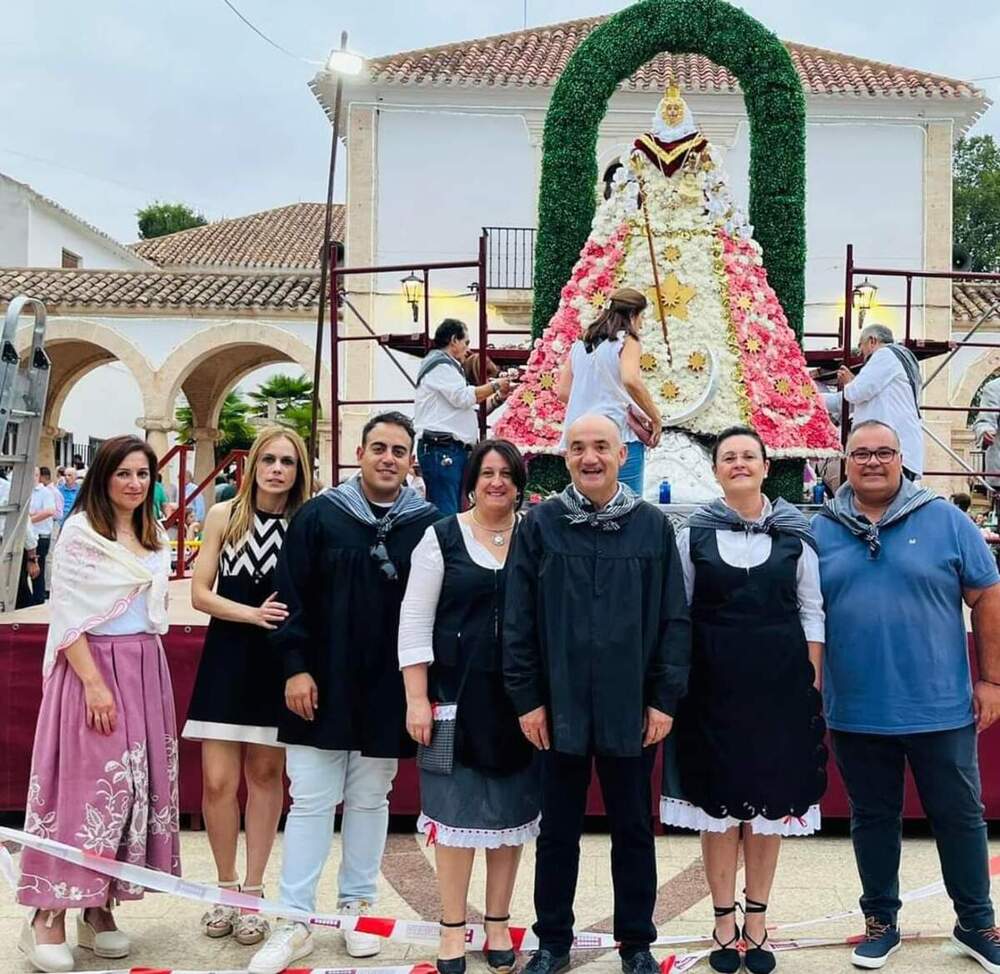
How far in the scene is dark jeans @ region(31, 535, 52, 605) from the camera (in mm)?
10242

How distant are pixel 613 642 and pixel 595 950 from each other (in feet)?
3.58

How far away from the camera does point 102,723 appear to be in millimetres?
3303

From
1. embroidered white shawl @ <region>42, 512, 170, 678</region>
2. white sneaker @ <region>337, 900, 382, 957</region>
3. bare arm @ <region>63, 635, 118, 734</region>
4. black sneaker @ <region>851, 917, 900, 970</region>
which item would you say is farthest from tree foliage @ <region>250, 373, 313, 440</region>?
black sneaker @ <region>851, 917, 900, 970</region>

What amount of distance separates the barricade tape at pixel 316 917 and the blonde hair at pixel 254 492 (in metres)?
1.01

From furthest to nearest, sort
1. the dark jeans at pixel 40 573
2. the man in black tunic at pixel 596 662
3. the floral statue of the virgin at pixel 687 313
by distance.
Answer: the dark jeans at pixel 40 573 → the floral statue of the virgin at pixel 687 313 → the man in black tunic at pixel 596 662

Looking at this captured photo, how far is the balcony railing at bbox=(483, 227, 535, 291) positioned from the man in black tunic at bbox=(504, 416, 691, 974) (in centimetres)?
1623

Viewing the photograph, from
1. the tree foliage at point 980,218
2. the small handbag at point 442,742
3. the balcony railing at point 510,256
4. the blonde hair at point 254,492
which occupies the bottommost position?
the small handbag at point 442,742

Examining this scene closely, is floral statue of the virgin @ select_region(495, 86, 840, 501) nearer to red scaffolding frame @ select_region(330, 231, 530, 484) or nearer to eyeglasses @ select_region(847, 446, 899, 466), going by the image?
red scaffolding frame @ select_region(330, 231, 530, 484)

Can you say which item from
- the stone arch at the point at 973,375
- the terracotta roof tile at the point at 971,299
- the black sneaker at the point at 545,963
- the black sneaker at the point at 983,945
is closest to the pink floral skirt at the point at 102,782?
the black sneaker at the point at 545,963

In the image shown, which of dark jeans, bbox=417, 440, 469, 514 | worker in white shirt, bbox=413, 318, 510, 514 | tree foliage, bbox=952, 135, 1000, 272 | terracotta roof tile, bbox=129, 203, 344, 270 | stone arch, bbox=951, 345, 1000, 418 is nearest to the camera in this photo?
worker in white shirt, bbox=413, 318, 510, 514

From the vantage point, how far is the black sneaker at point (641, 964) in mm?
3090

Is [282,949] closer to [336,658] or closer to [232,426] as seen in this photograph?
[336,658]

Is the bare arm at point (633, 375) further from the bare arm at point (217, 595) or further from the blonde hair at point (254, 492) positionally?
the bare arm at point (217, 595)

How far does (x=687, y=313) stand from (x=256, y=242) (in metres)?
25.5
